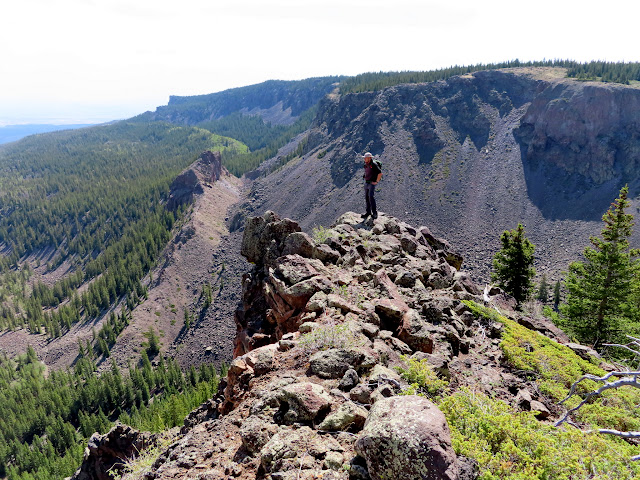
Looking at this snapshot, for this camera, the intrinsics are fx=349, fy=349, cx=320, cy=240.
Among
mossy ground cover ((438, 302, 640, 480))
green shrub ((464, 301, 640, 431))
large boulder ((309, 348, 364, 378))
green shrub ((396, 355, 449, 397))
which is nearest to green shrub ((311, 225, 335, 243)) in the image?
green shrub ((464, 301, 640, 431))

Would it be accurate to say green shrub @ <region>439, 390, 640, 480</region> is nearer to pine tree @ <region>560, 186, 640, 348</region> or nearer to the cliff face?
pine tree @ <region>560, 186, 640, 348</region>

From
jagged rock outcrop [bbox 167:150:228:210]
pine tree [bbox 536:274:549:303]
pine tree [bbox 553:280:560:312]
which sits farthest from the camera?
jagged rock outcrop [bbox 167:150:228:210]

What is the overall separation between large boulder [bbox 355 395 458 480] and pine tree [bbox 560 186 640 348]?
27218mm

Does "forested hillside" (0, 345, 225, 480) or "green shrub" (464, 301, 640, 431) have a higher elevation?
"green shrub" (464, 301, 640, 431)

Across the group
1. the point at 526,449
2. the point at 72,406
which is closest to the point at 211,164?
the point at 72,406

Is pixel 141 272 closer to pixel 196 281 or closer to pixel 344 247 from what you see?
pixel 196 281

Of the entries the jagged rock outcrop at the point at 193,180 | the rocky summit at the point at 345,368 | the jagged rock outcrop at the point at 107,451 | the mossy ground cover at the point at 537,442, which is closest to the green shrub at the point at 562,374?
the mossy ground cover at the point at 537,442

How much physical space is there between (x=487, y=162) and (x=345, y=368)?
320 ft

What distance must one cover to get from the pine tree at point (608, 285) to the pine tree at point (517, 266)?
4114 mm

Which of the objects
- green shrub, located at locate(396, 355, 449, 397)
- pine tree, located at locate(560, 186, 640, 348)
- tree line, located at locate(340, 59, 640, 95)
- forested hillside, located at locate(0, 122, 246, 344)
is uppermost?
tree line, located at locate(340, 59, 640, 95)

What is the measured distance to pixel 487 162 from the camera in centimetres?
9312

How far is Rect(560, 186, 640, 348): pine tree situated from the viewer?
86.5 feet

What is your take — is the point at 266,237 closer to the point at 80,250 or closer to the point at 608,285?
the point at 608,285

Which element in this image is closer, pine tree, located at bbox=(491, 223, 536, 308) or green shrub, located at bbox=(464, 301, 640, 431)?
green shrub, located at bbox=(464, 301, 640, 431)
